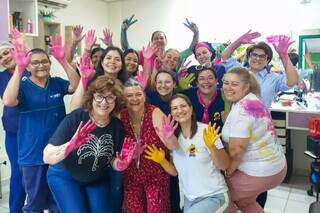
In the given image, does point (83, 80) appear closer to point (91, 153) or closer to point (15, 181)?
point (91, 153)

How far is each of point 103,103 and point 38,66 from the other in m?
0.62

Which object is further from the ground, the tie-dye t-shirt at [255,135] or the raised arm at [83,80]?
the raised arm at [83,80]

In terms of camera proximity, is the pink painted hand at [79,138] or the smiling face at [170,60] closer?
the pink painted hand at [79,138]

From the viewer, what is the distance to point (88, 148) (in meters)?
1.71

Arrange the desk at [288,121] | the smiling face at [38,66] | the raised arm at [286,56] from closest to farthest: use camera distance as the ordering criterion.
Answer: the smiling face at [38,66]
the raised arm at [286,56]
the desk at [288,121]

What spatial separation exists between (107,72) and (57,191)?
2.72ft

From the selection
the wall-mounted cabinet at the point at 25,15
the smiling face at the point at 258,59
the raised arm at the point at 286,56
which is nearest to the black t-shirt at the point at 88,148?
the smiling face at the point at 258,59

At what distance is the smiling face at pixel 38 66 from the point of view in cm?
201

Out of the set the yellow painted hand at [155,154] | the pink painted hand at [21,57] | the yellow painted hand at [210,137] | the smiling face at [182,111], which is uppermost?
the pink painted hand at [21,57]

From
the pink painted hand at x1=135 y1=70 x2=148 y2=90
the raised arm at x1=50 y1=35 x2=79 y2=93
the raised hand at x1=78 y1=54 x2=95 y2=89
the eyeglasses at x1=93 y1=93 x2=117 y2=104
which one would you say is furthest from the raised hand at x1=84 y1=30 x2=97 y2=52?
the eyeglasses at x1=93 y1=93 x2=117 y2=104

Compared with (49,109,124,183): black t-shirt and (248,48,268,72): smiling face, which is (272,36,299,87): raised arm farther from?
(49,109,124,183): black t-shirt

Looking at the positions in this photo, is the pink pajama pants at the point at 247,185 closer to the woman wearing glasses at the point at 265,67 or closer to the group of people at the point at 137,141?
the group of people at the point at 137,141

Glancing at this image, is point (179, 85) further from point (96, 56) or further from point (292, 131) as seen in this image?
point (292, 131)

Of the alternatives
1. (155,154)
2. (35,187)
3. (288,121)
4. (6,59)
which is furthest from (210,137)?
(288,121)
